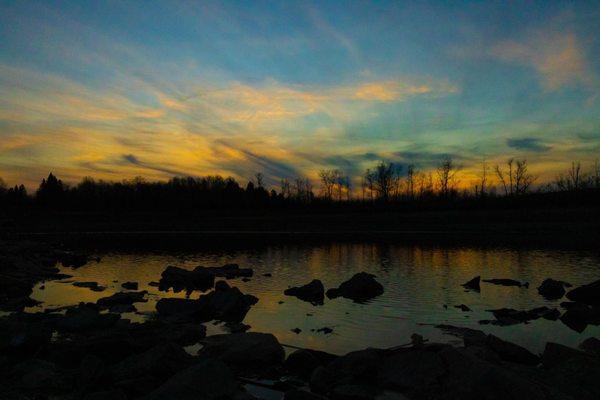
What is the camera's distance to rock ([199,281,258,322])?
19031mm

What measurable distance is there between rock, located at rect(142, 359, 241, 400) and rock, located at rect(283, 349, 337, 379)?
7.06 ft

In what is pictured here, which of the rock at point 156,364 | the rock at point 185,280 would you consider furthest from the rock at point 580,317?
the rock at point 185,280

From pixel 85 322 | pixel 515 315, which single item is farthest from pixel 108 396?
pixel 515 315

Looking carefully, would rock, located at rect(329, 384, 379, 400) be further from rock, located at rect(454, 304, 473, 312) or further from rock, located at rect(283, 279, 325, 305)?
rock, located at rect(283, 279, 325, 305)

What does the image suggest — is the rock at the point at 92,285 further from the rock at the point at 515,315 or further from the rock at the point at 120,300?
the rock at the point at 515,315

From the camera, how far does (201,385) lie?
9.75m

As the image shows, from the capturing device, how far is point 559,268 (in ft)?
109

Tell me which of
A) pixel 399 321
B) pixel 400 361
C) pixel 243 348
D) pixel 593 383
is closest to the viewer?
pixel 593 383

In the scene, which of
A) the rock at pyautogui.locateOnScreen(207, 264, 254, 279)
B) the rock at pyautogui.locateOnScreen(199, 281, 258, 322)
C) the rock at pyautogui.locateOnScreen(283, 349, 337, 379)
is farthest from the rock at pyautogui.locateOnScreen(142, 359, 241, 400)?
the rock at pyautogui.locateOnScreen(207, 264, 254, 279)

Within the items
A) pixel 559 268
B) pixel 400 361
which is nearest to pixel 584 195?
pixel 559 268

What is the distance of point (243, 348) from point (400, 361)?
4.14m

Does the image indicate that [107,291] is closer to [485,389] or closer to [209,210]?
[485,389]

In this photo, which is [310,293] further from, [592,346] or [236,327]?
[592,346]

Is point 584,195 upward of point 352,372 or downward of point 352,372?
upward
